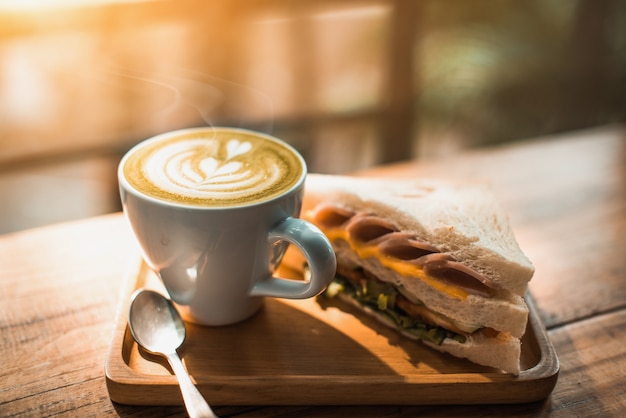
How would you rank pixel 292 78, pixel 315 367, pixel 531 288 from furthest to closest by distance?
1. pixel 292 78
2. pixel 531 288
3. pixel 315 367

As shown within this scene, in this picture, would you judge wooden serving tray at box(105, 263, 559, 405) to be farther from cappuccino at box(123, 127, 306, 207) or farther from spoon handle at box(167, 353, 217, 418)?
cappuccino at box(123, 127, 306, 207)

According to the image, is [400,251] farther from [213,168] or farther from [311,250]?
[213,168]

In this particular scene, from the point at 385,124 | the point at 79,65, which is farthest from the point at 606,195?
the point at 79,65

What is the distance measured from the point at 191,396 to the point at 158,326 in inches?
8.3

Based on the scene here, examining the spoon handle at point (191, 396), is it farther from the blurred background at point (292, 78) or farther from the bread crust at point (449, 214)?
the blurred background at point (292, 78)

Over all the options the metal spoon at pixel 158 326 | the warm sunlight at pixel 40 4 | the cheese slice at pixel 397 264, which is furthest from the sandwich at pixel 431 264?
→ the warm sunlight at pixel 40 4

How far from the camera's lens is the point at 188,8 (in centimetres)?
274

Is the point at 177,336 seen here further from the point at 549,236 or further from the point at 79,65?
the point at 79,65

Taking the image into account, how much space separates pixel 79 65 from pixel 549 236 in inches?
86.0

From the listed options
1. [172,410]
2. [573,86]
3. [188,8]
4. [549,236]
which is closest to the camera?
[172,410]

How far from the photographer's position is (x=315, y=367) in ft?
3.34

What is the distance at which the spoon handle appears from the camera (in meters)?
0.87

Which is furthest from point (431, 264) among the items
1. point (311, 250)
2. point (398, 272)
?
point (311, 250)

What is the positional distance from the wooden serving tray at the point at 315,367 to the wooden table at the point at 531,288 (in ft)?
0.08
